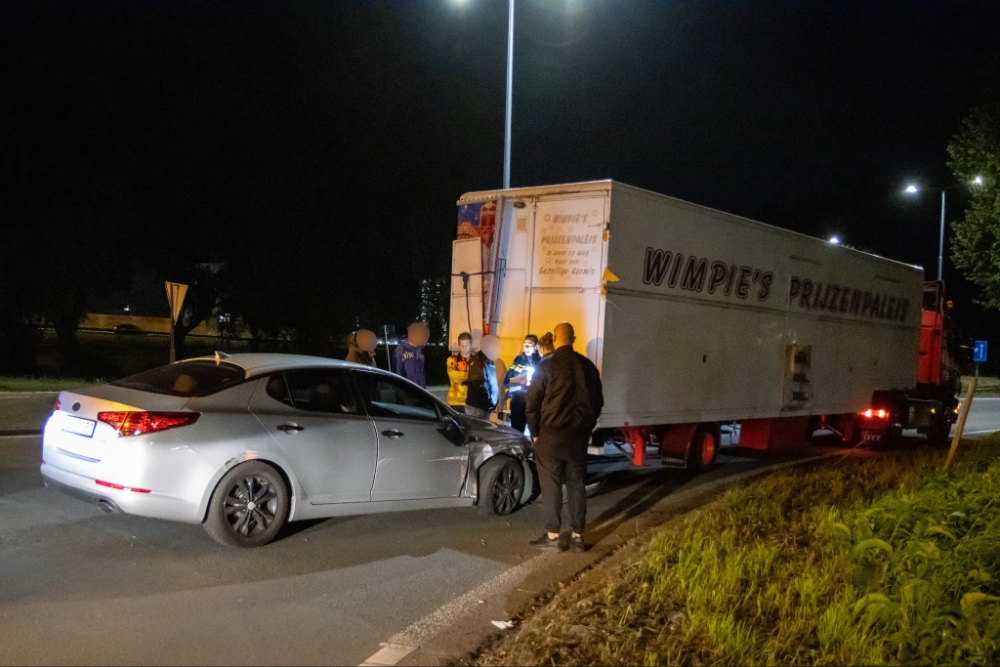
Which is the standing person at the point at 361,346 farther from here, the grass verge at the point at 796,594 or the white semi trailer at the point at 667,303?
the grass verge at the point at 796,594

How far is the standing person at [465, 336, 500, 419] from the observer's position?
31.5 feet

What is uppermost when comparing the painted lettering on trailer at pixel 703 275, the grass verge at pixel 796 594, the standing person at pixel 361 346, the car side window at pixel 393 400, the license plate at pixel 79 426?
the painted lettering on trailer at pixel 703 275

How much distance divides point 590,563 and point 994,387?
4180 centimetres

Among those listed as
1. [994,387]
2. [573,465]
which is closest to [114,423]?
[573,465]

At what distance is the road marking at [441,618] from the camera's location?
15.4ft

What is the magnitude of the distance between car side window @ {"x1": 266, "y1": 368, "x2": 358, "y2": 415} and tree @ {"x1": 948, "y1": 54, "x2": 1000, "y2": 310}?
18728 millimetres

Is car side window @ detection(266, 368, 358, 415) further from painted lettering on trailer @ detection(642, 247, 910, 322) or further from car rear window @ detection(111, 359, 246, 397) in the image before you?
painted lettering on trailer @ detection(642, 247, 910, 322)

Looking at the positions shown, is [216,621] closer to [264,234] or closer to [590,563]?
[590,563]

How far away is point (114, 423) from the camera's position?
6.05 meters

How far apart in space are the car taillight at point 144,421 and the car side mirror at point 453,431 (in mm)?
2170

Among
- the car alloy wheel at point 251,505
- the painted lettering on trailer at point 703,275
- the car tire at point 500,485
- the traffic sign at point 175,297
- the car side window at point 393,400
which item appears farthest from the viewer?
the traffic sign at point 175,297

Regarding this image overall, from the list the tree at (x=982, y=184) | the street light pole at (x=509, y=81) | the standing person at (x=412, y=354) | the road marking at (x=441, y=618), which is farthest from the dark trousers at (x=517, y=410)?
the tree at (x=982, y=184)

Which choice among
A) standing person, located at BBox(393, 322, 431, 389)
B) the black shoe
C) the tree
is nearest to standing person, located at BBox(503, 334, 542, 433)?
standing person, located at BBox(393, 322, 431, 389)

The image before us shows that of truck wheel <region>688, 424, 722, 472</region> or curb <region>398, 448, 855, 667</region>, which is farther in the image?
truck wheel <region>688, 424, 722, 472</region>
